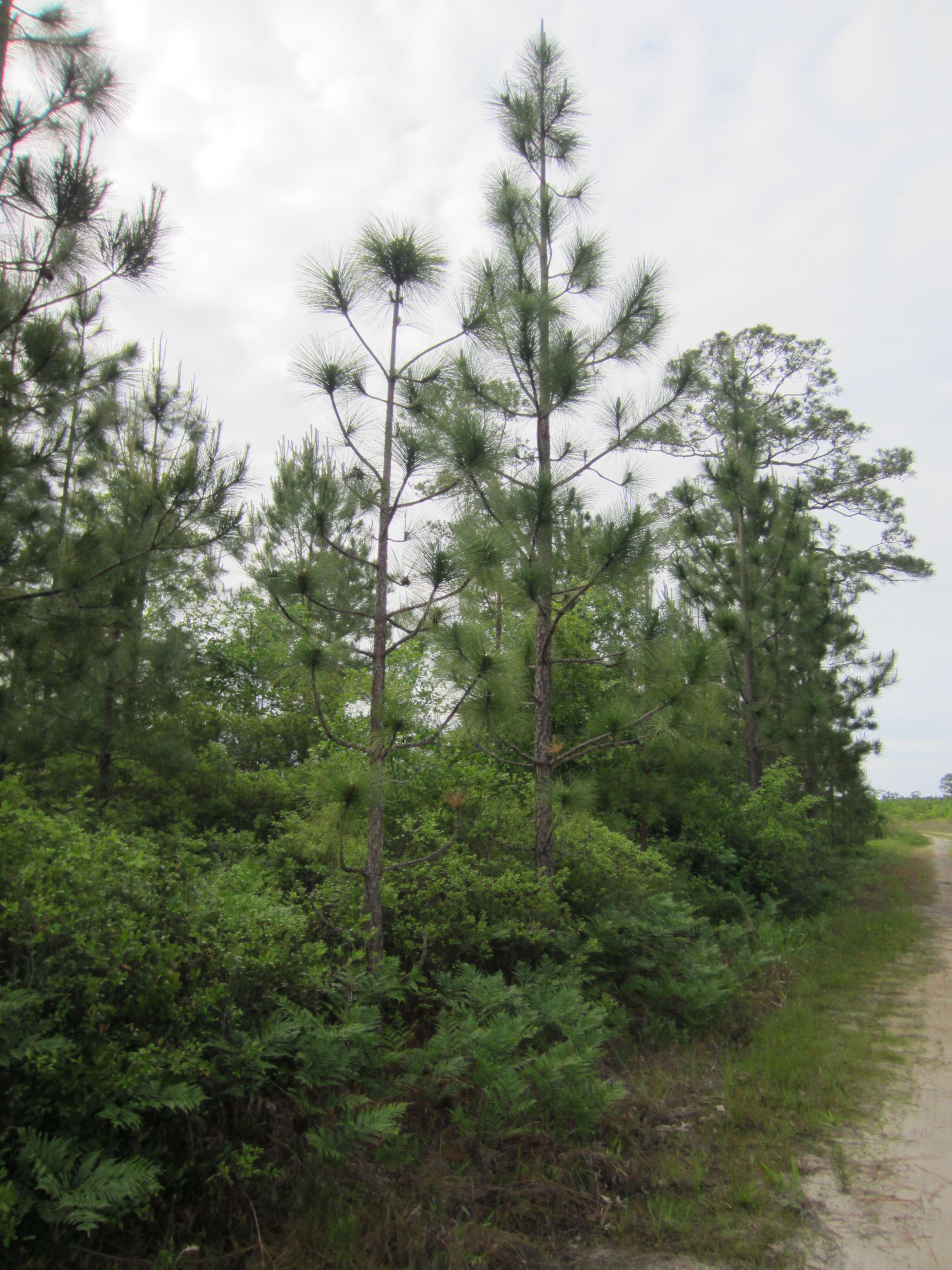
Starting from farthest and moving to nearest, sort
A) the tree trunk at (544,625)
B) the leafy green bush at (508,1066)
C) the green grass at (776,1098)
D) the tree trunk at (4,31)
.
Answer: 1. the tree trunk at (544,625)
2. the tree trunk at (4,31)
3. the leafy green bush at (508,1066)
4. the green grass at (776,1098)

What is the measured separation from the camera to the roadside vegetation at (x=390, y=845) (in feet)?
9.61

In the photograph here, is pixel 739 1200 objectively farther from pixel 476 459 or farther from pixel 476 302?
pixel 476 302

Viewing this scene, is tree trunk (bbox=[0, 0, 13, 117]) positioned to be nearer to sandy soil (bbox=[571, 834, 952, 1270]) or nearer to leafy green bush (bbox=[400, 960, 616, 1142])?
leafy green bush (bbox=[400, 960, 616, 1142])

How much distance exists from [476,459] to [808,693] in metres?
9.97

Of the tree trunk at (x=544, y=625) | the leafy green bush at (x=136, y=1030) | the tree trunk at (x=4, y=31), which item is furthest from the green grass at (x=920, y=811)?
the tree trunk at (x=4, y=31)

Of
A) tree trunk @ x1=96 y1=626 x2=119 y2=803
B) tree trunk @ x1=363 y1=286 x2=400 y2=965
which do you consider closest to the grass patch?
tree trunk @ x1=363 y1=286 x2=400 y2=965

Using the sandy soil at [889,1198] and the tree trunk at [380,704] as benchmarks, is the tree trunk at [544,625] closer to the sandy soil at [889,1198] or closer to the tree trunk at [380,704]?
the tree trunk at [380,704]

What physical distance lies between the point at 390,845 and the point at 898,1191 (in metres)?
4.05

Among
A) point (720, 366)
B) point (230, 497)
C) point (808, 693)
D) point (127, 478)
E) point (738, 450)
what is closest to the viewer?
point (230, 497)

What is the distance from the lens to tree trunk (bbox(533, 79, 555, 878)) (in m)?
5.80

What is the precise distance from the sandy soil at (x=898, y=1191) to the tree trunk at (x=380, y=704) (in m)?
2.56

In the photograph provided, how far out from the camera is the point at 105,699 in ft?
24.7

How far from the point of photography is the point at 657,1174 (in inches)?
138

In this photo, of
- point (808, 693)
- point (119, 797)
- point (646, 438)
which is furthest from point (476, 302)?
point (808, 693)
